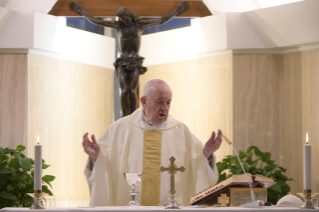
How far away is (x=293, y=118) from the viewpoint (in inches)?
290

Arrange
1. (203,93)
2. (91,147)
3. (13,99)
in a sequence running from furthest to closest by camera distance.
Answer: (203,93), (13,99), (91,147)

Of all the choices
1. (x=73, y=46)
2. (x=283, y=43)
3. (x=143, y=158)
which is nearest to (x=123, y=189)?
(x=143, y=158)

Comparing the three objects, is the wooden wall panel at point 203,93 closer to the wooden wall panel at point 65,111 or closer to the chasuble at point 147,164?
the wooden wall panel at point 65,111

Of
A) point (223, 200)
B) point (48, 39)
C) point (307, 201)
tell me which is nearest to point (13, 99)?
point (48, 39)

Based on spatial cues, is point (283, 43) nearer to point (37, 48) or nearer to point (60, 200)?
point (37, 48)

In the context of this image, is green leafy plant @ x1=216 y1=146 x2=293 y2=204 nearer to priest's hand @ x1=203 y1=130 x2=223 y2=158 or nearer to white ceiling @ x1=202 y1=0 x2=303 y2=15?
priest's hand @ x1=203 y1=130 x2=223 y2=158

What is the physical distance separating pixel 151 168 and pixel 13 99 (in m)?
3.34

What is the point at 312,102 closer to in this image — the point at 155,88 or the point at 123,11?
the point at 123,11

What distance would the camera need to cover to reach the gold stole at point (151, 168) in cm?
461

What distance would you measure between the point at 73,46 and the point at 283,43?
10.7 feet

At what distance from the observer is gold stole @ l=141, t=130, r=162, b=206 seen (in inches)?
181

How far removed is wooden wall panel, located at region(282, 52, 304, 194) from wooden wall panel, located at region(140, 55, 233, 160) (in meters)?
0.79

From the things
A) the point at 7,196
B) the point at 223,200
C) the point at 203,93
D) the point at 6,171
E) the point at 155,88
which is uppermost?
the point at 203,93

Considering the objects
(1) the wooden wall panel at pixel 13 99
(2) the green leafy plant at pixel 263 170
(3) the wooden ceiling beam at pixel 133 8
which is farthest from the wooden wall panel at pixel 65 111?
(2) the green leafy plant at pixel 263 170
